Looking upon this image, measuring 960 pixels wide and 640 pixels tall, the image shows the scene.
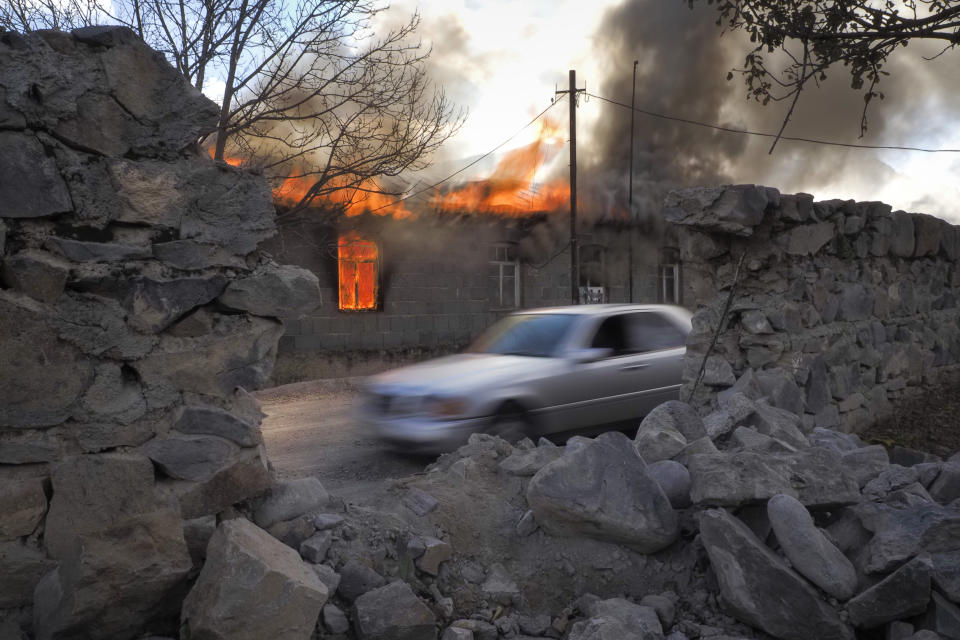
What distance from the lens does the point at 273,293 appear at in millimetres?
3078

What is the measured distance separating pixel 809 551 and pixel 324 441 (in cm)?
571

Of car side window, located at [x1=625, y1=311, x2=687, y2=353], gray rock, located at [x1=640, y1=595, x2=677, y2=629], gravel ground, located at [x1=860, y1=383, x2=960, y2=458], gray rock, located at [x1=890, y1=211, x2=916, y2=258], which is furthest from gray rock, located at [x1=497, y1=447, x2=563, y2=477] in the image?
gray rock, located at [x1=890, y1=211, x2=916, y2=258]

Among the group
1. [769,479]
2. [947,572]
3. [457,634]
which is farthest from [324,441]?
[947,572]

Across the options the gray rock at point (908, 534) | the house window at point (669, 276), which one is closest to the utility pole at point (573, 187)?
the house window at point (669, 276)

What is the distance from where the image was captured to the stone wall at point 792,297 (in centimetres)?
616

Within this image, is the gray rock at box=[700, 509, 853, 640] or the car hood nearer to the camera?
the gray rock at box=[700, 509, 853, 640]


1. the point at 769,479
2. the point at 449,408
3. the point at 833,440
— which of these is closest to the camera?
the point at 769,479

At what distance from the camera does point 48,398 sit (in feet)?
8.71

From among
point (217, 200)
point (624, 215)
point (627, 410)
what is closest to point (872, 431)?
point (627, 410)

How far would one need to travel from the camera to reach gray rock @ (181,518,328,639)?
2.50 m

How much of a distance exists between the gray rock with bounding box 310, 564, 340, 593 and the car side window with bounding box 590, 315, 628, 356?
417cm

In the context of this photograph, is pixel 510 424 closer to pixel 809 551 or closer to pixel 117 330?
pixel 809 551

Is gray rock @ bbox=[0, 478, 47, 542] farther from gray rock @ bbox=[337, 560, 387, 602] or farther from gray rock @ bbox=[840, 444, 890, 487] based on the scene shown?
gray rock @ bbox=[840, 444, 890, 487]

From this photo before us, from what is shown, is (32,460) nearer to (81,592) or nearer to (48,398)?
(48,398)
